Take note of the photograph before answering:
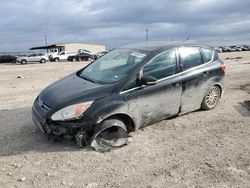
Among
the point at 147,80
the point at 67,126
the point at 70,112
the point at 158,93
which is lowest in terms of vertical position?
the point at 67,126

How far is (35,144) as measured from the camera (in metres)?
5.78

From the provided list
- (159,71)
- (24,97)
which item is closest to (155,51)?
(159,71)

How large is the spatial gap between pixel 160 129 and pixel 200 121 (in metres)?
1.00

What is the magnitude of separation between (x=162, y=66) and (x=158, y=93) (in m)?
0.57

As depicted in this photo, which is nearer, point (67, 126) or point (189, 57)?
point (67, 126)

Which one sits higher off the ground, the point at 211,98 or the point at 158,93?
the point at 158,93

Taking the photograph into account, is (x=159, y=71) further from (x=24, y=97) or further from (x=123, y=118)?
(x=24, y=97)

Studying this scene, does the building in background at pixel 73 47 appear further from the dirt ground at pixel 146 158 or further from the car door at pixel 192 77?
the dirt ground at pixel 146 158

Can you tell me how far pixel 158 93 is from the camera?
6.21 meters

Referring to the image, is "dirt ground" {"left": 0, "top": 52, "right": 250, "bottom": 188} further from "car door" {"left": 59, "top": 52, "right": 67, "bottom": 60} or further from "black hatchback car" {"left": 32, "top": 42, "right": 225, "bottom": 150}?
"car door" {"left": 59, "top": 52, "right": 67, "bottom": 60}

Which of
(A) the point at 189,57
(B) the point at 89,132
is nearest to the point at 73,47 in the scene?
(A) the point at 189,57

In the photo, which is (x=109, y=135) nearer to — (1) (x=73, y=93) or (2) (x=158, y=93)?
(1) (x=73, y=93)

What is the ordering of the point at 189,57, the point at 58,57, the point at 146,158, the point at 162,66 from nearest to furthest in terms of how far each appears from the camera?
the point at 146,158, the point at 162,66, the point at 189,57, the point at 58,57

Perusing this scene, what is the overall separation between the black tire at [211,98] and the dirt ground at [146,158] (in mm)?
421
